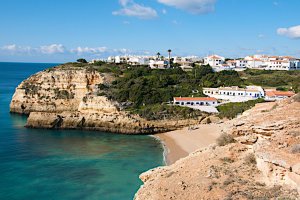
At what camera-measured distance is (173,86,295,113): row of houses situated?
4966 centimetres

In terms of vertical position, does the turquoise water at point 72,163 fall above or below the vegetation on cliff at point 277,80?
below

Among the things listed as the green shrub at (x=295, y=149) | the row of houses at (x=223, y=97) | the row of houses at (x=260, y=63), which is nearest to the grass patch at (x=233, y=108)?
the row of houses at (x=223, y=97)

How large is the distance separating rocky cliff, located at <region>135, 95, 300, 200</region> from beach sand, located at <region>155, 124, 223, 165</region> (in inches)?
572

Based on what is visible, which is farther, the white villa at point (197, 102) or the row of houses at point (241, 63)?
the row of houses at point (241, 63)

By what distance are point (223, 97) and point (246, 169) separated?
41316mm

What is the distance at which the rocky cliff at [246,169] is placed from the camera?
37.2ft

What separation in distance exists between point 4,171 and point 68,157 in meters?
6.01

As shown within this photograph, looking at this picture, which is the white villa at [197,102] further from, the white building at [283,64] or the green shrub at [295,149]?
the white building at [283,64]

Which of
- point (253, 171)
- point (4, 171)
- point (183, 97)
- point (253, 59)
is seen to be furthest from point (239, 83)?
point (253, 171)

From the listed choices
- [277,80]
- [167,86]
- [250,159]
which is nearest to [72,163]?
[250,159]

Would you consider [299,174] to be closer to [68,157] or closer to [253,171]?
[253,171]

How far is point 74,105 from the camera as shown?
56250 millimetres

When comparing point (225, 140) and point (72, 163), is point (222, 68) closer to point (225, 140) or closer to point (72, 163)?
point (72, 163)

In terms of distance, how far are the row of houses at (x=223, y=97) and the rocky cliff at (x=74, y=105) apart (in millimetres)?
5358
